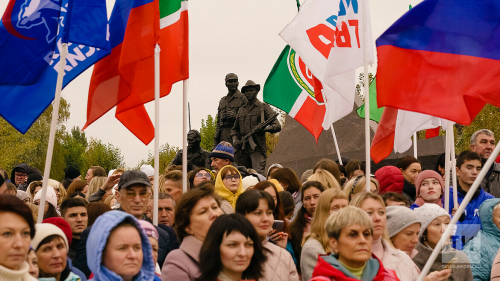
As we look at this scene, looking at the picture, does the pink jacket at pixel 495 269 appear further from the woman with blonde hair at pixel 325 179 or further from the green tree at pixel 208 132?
the green tree at pixel 208 132

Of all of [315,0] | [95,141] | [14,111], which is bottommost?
[14,111]

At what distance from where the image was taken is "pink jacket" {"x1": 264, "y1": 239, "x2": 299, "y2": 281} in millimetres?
5105

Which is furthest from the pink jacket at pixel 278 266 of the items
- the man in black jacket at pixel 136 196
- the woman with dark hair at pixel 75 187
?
the woman with dark hair at pixel 75 187

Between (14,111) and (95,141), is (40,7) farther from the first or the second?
(95,141)

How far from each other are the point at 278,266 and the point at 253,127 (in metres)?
8.13

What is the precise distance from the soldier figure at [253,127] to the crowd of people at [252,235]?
4.48 meters

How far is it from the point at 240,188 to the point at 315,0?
277 cm

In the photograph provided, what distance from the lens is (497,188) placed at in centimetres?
876

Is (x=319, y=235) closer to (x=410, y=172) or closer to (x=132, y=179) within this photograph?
(x=132, y=179)

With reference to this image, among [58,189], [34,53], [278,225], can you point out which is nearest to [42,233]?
[278,225]

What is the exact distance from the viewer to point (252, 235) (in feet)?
15.3

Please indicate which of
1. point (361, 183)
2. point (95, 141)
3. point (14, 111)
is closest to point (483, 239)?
point (361, 183)

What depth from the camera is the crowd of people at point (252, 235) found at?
4.24 metres

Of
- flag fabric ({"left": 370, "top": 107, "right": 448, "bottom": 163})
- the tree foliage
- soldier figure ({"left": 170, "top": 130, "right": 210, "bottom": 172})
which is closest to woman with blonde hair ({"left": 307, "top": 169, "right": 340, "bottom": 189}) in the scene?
flag fabric ({"left": 370, "top": 107, "right": 448, "bottom": 163})
